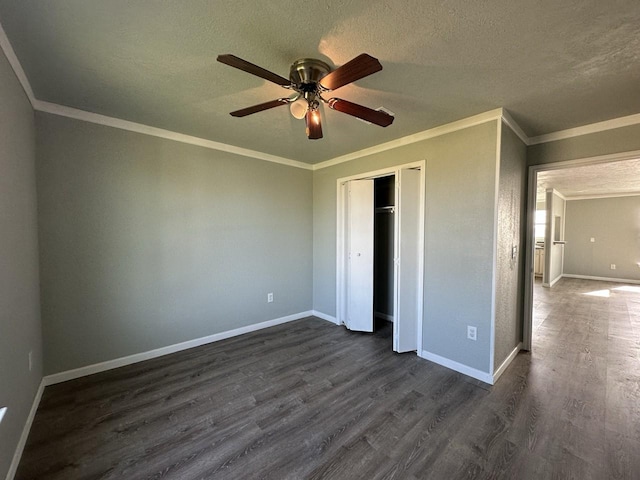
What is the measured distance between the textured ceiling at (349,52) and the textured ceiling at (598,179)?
2634mm

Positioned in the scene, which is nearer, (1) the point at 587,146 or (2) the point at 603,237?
(1) the point at 587,146

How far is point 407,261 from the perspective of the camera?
2.95m

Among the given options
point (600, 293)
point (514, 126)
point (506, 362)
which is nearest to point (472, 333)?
point (506, 362)

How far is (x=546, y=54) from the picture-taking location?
1.57 m

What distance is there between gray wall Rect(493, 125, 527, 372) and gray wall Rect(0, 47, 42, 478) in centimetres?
349

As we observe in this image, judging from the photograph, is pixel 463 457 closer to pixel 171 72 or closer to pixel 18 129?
pixel 171 72

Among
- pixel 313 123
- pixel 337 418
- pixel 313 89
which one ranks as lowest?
pixel 337 418

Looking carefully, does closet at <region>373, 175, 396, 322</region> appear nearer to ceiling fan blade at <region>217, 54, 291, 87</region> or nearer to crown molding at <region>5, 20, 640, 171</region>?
crown molding at <region>5, 20, 640, 171</region>

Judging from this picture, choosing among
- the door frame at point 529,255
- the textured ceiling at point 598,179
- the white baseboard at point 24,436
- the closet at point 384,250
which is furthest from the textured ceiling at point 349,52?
the textured ceiling at point 598,179

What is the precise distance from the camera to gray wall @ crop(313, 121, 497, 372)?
7.92 feet

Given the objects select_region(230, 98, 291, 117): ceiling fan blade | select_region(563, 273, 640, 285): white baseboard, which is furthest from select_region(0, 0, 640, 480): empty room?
select_region(563, 273, 640, 285): white baseboard

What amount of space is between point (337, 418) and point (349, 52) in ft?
8.12

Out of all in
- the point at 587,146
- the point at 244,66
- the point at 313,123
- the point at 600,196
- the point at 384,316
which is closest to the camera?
the point at 244,66

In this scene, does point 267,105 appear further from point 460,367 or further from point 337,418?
point 460,367
